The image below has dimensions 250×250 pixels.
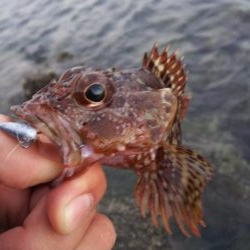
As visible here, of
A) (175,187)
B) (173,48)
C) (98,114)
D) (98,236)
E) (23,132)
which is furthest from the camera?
(173,48)

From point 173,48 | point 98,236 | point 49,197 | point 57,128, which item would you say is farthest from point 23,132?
point 173,48

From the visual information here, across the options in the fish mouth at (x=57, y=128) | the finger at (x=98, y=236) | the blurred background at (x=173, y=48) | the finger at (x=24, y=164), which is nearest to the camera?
the fish mouth at (x=57, y=128)

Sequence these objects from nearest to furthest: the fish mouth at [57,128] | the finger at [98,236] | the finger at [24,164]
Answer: the fish mouth at [57,128]
the finger at [24,164]
the finger at [98,236]

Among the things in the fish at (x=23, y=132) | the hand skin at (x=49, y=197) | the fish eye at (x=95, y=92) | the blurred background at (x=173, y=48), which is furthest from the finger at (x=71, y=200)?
the blurred background at (x=173, y=48)

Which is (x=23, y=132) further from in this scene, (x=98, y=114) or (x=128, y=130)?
(x=128, y=130)

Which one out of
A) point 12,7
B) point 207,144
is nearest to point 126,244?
point 207,144

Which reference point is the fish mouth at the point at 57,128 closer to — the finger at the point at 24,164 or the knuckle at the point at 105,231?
the finger at the point at 24,164
